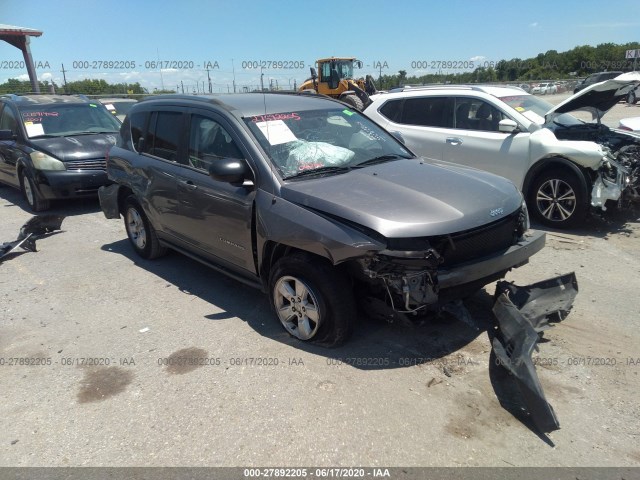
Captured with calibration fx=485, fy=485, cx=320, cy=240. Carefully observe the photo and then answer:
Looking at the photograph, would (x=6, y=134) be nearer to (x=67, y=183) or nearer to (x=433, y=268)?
(x=67, y=183)

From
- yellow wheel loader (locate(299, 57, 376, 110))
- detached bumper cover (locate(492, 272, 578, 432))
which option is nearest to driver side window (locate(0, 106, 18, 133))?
detached bumper cover (locate(492, 272, 578, 432))

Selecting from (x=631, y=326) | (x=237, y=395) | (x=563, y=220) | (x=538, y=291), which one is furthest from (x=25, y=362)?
(x=563, y=220)

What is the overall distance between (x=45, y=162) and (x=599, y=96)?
863 cm

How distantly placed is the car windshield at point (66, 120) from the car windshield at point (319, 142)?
6254mm

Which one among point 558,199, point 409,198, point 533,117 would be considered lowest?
point 558,199

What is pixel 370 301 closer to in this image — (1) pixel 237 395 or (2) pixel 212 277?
(1) pixel 237 395

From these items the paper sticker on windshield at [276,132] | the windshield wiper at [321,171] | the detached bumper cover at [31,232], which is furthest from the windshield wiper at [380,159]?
the detached bumper cover at [31,232]

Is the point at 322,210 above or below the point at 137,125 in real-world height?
below

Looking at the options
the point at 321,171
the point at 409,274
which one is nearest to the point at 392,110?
the point at 321,171

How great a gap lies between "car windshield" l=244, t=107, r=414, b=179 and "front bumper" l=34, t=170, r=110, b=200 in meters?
5.22

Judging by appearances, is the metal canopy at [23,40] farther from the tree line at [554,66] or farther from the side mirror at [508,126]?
the tree line at [554,66]

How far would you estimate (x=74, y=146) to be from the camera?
8453 millimetres

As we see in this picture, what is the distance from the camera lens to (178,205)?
479cm

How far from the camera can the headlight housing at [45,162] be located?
8.09 metres
